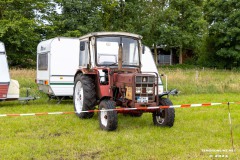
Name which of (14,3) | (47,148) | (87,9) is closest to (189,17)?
(87,9)

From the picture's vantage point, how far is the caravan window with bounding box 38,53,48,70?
1202cm

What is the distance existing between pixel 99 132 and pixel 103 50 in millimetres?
2287

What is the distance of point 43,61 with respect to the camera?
12.4m

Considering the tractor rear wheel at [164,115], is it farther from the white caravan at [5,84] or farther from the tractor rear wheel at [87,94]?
the white caravan at [5,84]

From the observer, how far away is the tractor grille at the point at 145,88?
7.10 m

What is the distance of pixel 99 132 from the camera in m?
7.06

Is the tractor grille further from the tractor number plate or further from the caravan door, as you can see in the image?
the caravan door

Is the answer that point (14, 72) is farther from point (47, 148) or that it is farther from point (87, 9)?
point (87, 9)

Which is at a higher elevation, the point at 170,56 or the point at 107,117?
the point at 170,56

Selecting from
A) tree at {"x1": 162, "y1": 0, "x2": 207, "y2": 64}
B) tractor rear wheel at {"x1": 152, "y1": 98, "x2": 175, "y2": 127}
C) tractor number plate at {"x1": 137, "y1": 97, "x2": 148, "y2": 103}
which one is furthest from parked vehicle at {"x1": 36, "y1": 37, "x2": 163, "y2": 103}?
tree at {"x1": 162, "y1": 0, "x2": 207, "y2": 64}

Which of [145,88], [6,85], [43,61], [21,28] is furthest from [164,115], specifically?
[21,28]

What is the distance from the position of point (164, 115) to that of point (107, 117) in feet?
4.73

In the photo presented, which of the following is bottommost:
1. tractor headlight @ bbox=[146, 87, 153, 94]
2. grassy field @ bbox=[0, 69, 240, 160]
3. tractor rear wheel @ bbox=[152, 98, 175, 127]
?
grassy field @ bbox=[0, 69, 240, 160]

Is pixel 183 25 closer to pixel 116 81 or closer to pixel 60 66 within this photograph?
pixel 60 66
